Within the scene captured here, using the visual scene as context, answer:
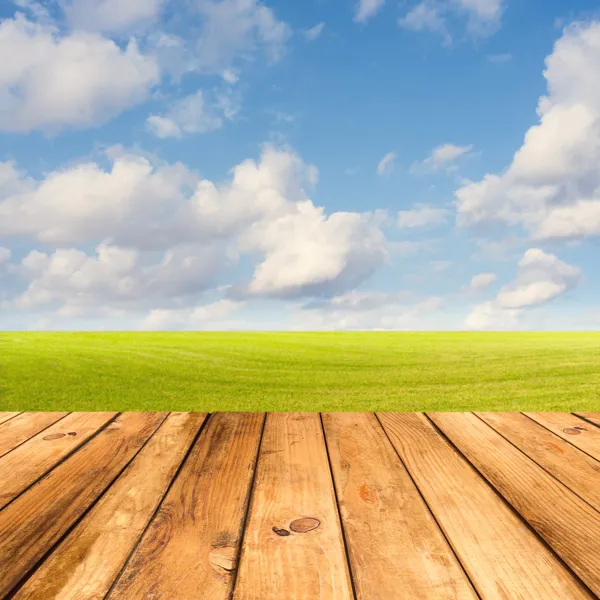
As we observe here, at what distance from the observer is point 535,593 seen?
1.43m

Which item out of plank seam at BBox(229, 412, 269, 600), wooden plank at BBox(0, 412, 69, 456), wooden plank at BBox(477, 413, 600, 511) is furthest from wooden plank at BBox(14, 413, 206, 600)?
wooden plank at BBox(477, 413, 600, 511)

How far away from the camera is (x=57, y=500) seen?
208cm

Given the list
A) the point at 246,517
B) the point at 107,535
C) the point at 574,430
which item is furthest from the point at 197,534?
the point at 574,430

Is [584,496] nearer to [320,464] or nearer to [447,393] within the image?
[320,464]

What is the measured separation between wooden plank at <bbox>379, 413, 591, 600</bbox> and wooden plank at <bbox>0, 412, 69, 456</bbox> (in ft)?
6.85

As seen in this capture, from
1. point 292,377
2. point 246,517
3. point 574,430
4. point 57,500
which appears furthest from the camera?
point 292,377

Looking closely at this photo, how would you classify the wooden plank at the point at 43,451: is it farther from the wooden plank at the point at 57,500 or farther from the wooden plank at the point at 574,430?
the wooden plank at the point at 574,430

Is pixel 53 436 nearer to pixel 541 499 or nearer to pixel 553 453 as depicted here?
pixel 541 499

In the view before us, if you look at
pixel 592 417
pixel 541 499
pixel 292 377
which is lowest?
pixel 292 377

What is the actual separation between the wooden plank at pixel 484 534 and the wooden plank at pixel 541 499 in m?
0.05

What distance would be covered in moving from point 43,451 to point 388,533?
1.90 m

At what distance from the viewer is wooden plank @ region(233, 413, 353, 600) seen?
1.43 m

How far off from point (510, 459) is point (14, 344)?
577 inches

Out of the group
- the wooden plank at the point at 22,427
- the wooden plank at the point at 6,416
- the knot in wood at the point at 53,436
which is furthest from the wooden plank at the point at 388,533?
the wooden plank at the point at 6,416
